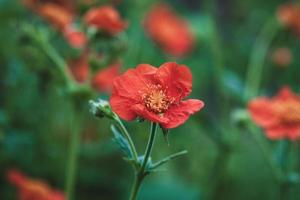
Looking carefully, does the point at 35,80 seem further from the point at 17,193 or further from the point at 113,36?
the point at 113,36

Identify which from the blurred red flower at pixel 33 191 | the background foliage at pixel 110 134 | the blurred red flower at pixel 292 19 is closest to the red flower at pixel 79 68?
the background foliage at pixel 110 134

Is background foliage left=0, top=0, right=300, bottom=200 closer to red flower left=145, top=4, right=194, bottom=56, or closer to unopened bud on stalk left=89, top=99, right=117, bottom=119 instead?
red flower left=145, top=4, right=194, bottom=56

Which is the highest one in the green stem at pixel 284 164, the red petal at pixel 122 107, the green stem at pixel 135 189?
the green stem at pixel 284 164

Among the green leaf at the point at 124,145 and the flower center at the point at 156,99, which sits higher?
the flower center at the point at 156,99

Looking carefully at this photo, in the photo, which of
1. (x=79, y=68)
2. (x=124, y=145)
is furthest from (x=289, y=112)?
(x=79, y=68)

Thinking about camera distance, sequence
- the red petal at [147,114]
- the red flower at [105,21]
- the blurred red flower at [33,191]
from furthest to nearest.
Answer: the blurred red flower at [33,191] → the red flower at [105,21] → the red petal at [147,114]

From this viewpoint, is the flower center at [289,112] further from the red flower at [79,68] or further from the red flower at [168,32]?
the red flower at [168,32]
